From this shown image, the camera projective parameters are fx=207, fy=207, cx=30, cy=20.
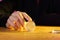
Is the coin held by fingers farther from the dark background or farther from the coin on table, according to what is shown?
the dark background

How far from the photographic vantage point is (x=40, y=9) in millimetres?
1843

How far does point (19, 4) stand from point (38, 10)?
0.18 meters

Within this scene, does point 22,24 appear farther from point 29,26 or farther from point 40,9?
point 40,9

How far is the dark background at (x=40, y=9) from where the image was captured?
1.80 m

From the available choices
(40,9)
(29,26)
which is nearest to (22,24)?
(29,26)

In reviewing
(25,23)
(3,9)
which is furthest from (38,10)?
(25,23)

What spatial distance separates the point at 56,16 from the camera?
1828mm

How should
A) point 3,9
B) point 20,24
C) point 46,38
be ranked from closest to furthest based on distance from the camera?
1. point 46,38
2. point 20,24
3. point 3,9

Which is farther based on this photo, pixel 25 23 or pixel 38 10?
pixel 38 10

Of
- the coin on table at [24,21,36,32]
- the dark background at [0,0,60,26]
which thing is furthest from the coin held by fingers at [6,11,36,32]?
the dark background at [0,0,60,26]

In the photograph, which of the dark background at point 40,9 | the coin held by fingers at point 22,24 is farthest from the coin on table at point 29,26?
the dark background at point 40,9

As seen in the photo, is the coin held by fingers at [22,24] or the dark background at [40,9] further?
the dark background at [40,9]

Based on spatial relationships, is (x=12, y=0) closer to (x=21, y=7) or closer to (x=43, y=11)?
(x=21, y=7)

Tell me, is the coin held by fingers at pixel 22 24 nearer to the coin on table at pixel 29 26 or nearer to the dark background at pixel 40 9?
the coin on table at pixel 29 26
